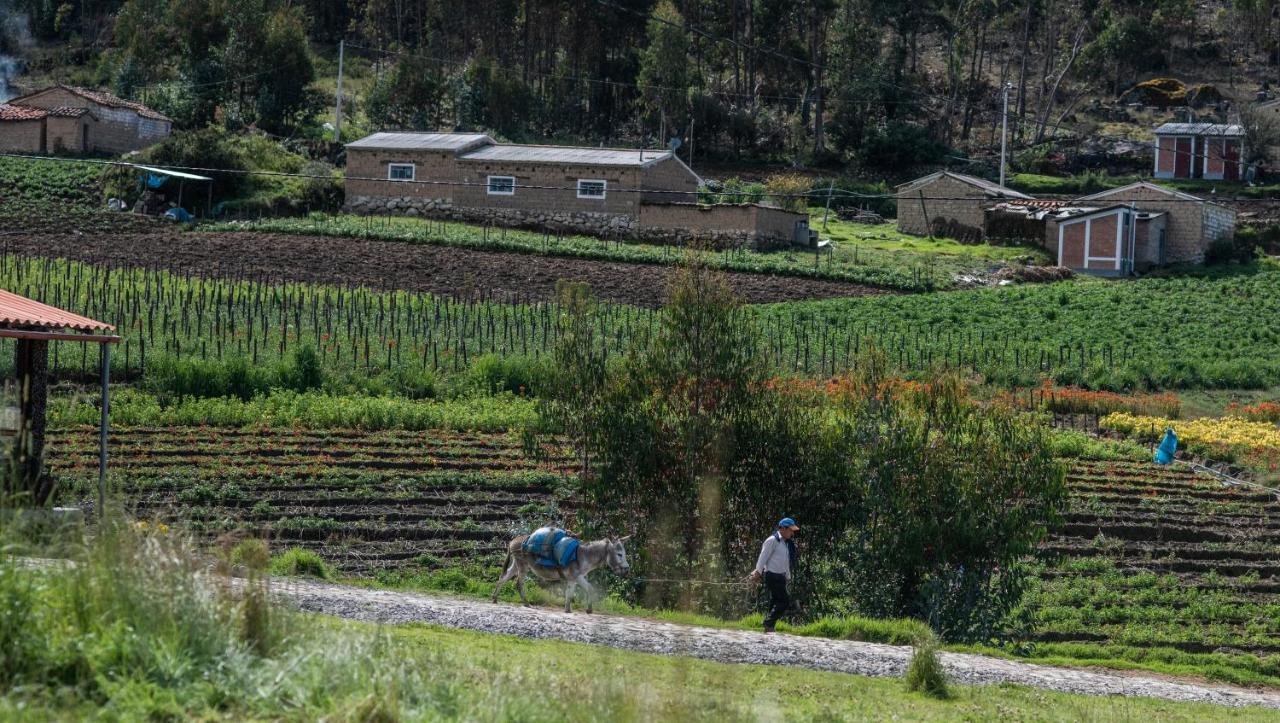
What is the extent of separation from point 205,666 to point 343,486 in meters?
18.6

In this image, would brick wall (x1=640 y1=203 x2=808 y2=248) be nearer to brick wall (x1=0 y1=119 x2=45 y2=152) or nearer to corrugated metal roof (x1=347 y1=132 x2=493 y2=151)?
corrugated metal roof (x1=347 y1=132 x2=493 y2=151)

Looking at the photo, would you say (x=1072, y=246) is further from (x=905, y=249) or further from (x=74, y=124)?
(x=74, y=124)

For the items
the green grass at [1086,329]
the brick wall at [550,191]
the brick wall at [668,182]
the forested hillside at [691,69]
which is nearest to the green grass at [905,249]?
the green grass at [1086,329]

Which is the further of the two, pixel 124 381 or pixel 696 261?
pixel 124 381

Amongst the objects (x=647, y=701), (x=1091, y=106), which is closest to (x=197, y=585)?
(x=647, y=701)

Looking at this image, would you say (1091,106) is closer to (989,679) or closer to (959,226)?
(959,226)

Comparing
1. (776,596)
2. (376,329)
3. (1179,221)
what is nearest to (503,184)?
(376,329)

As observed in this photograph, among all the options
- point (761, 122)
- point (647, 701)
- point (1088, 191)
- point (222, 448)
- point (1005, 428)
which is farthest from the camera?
point (761, 122)

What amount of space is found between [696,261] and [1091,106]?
82.6 metres

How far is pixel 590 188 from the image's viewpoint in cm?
6331

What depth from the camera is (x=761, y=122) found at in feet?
295

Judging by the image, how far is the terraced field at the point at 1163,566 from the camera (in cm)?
2227

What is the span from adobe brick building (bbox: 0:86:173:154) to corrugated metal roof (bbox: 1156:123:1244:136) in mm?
52831

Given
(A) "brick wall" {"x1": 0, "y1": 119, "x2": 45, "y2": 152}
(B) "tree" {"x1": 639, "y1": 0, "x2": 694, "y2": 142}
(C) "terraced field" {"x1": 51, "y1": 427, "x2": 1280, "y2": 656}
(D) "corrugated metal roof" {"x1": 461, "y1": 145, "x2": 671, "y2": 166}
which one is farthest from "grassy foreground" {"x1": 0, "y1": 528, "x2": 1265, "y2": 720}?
(B) "tree" {"x1": 639, "y1": 0, "x2": 694, "y2": 142}
